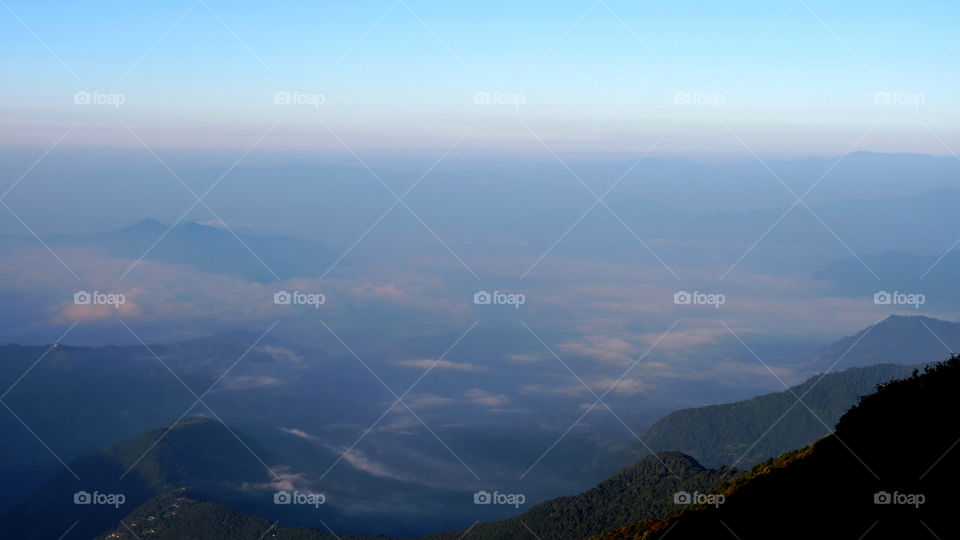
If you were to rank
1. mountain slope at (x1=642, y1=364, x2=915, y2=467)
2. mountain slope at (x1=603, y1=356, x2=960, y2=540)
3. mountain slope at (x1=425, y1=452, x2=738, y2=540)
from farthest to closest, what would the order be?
mountain slope at (x1=642, y1=364, x2=915, y2=467), mountain slope at (x1=425, y1=452, x2=738, y2=540), mountain slope at (x1=603, y1=356, x2=960, y2=540)

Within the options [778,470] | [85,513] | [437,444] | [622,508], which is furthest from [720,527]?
[437,444]

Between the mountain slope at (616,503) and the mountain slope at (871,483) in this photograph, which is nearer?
the mountain slope at (871,483)

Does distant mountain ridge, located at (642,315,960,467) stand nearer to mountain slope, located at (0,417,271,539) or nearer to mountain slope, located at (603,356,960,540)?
mountain slope, located at (0,417,271,539)

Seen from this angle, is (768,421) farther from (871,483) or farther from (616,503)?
(871,483)

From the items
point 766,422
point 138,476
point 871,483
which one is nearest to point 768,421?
point 766,422

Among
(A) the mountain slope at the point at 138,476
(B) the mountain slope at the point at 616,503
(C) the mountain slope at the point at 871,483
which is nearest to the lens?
(C) the mountain slope at the point at 871,483

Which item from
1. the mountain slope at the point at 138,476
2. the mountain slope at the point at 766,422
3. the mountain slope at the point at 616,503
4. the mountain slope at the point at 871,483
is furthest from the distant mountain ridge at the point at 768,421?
the mountain slope at the point at 871,483

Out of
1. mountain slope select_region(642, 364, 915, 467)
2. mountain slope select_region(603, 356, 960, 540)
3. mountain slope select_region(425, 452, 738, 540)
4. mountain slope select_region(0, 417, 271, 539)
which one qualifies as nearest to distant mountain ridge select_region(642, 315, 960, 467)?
mountain slope select_region(642, 364, 915, 467)

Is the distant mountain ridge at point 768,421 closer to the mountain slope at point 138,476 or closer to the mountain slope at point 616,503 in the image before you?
the mountain slope at point 616,503

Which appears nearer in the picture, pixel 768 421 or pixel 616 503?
pixel 616 503
